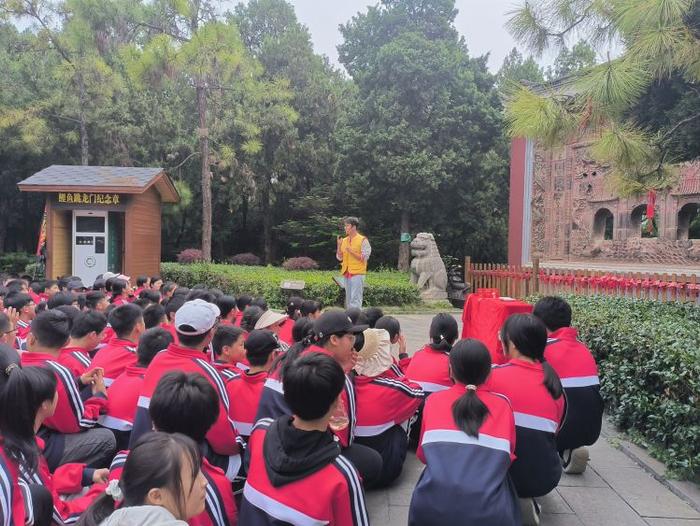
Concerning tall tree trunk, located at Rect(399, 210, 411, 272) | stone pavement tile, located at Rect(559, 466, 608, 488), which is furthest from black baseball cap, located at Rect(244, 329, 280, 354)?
tall tree trunk, located at Rect(399, 210, 411, 272)

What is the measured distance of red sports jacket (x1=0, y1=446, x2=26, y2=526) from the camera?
1715mm

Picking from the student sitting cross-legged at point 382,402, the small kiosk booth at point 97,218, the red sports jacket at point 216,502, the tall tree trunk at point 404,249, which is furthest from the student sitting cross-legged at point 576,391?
the tall tree trunk at point 404,249

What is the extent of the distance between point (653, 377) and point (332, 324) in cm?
244

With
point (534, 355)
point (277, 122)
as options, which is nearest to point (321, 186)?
point (277, 122)

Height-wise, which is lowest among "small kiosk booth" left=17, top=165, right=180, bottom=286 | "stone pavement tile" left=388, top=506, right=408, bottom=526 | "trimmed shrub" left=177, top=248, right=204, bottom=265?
"stone pavement tile" left=388, top=506, right=408, bottom=526

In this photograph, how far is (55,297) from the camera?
5.02 metres

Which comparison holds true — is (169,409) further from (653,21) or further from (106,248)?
(106,248)

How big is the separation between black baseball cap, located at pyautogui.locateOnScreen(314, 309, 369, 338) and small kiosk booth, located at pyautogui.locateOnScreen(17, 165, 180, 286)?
9735 millimetres

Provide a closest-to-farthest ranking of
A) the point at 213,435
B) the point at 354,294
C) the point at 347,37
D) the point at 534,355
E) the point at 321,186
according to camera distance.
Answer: the point at 213,435
the point at 534,355
the point at 354,294
the point at 321,186
the point at 347,37

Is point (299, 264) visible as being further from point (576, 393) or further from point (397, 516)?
point (397, 516)

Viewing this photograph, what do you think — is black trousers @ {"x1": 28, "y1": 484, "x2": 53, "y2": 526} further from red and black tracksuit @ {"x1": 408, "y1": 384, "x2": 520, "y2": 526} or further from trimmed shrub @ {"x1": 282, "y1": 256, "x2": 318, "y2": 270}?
trimmed shrub @ {"x1": 282, "y1": 256, "x2": 318, "y2": 270}

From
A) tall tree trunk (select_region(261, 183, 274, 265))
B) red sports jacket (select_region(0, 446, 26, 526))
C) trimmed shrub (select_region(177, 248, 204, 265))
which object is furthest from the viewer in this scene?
tall tree trunk (select_region(261, 183, 274, 265))

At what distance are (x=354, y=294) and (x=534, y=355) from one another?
521 centimetres

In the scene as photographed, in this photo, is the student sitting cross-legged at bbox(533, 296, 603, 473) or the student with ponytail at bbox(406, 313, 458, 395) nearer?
the student sitting cross-legged at bbox(533, 296, 603, 473)
